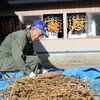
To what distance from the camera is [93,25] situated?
10344 mm

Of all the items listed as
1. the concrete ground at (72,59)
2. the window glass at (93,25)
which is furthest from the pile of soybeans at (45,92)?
the window glass at (93,25)

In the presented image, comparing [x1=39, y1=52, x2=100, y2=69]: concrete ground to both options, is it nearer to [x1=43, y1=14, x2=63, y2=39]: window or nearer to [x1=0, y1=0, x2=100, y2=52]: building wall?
[x1=0, y1=0, x2=100, y2=52]: building wall

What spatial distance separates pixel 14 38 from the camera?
418 cm

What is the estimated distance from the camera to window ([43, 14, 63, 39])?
10312 millimetres

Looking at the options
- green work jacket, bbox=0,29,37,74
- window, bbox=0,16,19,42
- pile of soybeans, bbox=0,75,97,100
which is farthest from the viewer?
window, bbox=0,16,19,42

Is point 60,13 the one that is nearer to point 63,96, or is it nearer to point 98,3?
point 98,3

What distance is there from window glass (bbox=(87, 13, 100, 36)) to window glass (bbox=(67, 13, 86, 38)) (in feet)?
0.98

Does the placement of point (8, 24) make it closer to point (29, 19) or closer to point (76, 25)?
point (29, 19)

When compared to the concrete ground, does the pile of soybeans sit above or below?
above

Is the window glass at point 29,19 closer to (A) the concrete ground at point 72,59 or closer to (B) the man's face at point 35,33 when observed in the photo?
(A) the concrete ground at point 72,59

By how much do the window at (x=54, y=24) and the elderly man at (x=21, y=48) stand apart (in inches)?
218

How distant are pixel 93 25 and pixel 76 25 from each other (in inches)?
34.2

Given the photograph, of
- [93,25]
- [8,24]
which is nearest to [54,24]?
[93,25]

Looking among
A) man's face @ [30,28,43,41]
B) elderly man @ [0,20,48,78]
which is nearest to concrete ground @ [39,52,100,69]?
elderly man @ [0,20,48,78]
